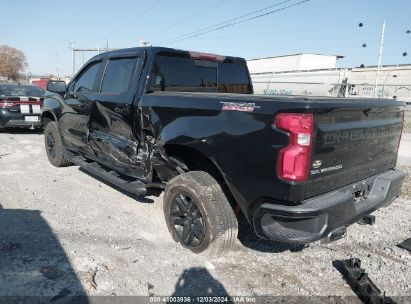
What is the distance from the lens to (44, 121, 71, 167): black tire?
6.51 meters

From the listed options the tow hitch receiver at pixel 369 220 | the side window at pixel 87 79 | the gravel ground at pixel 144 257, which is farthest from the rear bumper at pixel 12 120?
the tow hitch receiver at pixel 369 220

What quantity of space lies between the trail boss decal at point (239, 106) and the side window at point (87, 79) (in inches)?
108

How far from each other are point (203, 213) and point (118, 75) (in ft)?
7.55

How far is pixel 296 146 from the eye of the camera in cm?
274

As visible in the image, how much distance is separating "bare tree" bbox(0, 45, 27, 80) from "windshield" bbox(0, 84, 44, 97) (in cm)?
9149

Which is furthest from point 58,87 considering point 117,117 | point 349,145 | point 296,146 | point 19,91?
point 19,91

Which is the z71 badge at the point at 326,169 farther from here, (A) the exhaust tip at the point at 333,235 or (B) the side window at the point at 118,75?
(B) the side window at the point at 118,75

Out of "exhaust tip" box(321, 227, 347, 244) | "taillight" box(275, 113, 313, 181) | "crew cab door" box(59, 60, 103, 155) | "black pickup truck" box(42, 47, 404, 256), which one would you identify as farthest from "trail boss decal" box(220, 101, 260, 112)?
"crew cab door" box(59, 60, 103, 155)

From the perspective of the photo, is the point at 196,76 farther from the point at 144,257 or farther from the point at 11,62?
the point at 11,62

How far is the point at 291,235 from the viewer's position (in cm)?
292

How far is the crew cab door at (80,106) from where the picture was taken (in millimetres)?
5254

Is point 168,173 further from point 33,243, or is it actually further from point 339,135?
point 339,135

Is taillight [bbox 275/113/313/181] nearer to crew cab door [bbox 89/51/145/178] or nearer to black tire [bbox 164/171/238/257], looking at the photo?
black tire [bbox 164/171/238/257]

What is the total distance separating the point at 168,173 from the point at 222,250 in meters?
1.10
